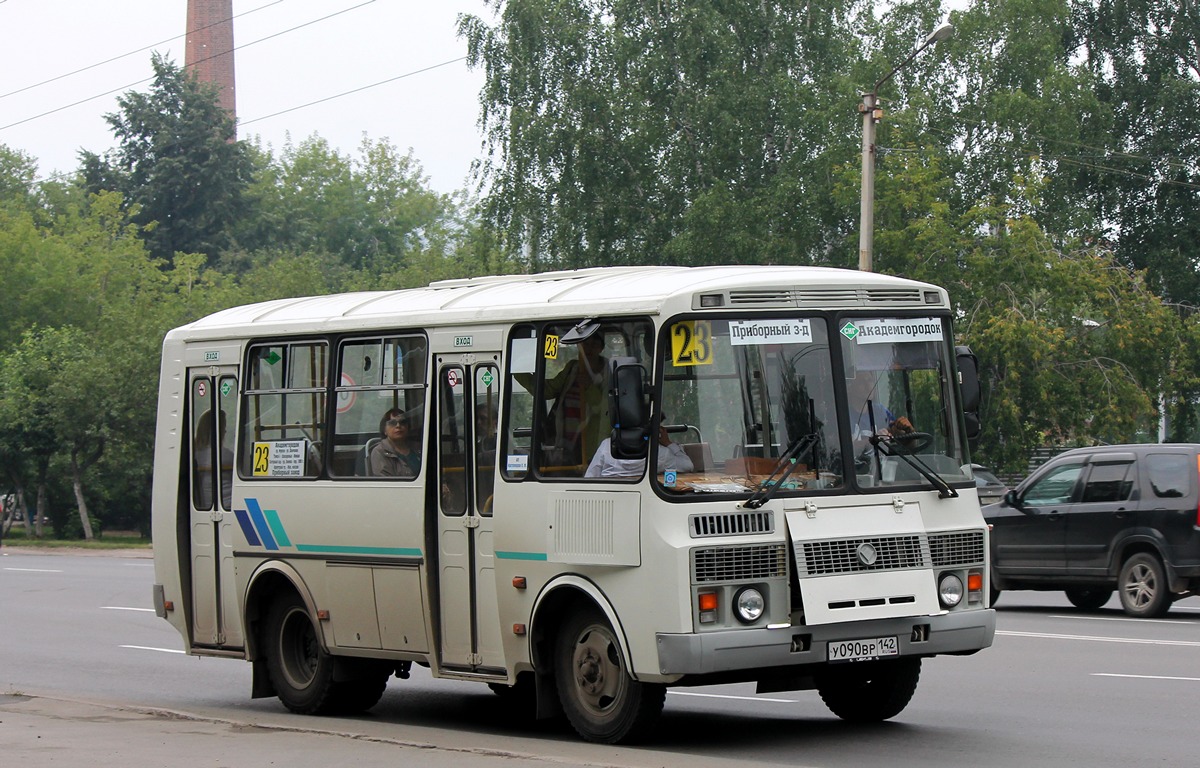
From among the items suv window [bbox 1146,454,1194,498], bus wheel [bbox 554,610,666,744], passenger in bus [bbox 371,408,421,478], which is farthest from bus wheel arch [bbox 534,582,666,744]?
suv window [bbox 1146,454,1194,498]

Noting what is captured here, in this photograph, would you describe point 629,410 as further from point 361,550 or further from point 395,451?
point 361,550

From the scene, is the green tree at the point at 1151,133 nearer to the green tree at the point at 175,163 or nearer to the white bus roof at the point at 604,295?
the green tree at the point at 175,163

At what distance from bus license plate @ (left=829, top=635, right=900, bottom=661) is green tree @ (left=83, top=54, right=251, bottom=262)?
238 feet

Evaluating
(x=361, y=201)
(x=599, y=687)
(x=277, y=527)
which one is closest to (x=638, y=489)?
(x=599, y=687)

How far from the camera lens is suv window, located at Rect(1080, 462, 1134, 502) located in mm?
18359

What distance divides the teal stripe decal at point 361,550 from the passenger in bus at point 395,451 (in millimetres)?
486

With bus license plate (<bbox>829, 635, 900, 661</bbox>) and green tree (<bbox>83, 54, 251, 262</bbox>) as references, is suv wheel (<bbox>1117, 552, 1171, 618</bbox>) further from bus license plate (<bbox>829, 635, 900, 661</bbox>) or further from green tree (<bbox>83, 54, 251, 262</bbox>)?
green tree (<bbox>83, 54, 251, 262</bbox>)

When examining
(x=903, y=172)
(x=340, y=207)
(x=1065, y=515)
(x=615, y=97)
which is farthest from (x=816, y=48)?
(x=340, y=207)

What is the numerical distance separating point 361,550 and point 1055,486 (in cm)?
1020

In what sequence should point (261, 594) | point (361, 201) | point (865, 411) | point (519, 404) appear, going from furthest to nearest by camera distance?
point (361, 201), point (261, 594), point (519, 404), point (865, 411)

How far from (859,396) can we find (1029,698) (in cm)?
332

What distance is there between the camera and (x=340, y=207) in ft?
336

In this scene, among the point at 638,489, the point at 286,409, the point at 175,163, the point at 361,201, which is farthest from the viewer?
the point at 361,201

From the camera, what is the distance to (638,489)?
30.9 ft
